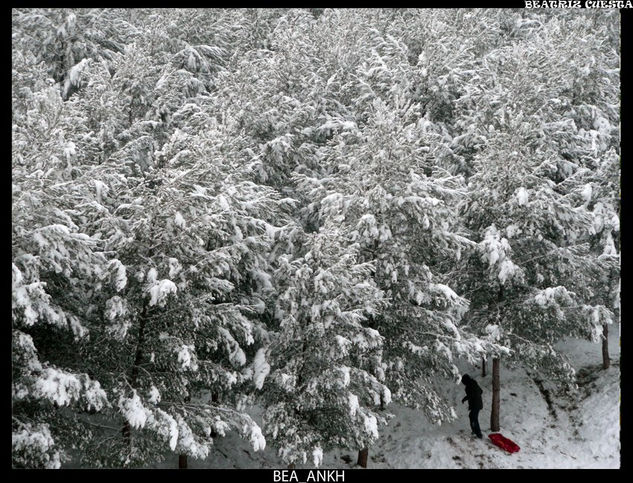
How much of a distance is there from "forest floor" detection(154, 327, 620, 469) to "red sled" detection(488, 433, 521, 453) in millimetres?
169

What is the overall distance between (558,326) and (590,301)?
307 centimetres

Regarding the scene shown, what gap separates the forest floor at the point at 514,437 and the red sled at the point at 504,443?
6.6 inches

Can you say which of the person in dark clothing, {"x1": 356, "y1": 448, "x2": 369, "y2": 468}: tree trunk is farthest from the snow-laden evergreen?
the person in dark clothing

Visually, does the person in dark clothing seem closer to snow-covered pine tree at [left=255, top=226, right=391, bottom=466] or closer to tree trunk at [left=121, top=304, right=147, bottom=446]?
snow-covered pine tree at [left=255, top=226, right=391, bottom=466]

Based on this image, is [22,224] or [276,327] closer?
[22,224]

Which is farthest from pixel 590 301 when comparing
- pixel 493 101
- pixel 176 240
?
pixel 176 240

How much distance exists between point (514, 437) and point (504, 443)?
98 centimetres

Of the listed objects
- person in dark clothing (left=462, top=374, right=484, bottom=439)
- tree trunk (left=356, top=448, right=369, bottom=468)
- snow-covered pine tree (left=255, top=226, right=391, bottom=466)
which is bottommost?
tree trunk (left=356, top=448, right=369, bottom=468)

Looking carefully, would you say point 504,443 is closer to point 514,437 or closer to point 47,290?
point 514,437

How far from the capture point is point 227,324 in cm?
1276

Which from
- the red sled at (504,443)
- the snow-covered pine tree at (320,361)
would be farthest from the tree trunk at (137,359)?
the red sled at (504,443)

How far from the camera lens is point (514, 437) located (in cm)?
1669

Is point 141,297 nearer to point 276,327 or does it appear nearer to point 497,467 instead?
point 276,327

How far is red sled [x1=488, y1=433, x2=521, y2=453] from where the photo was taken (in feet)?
51.9
